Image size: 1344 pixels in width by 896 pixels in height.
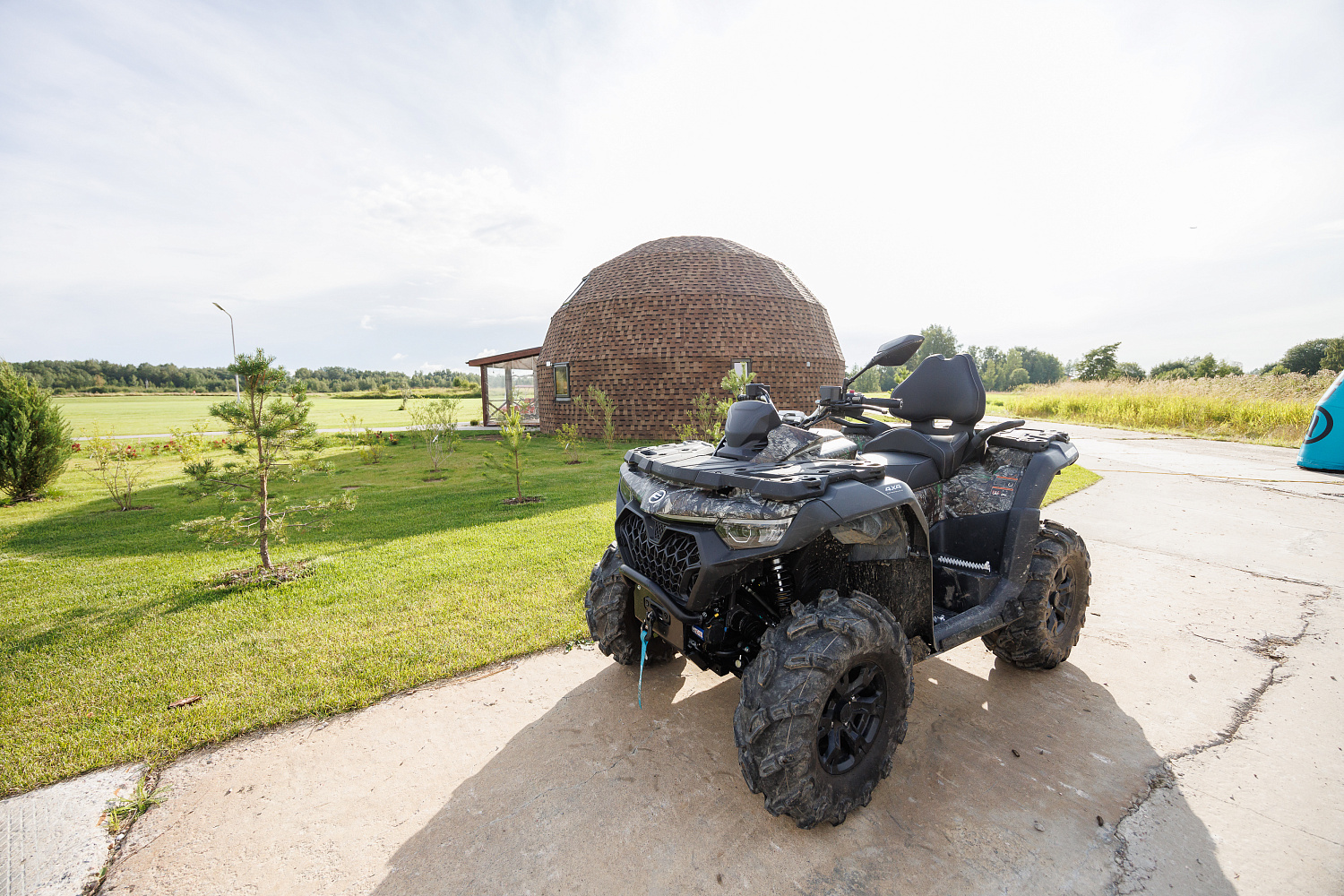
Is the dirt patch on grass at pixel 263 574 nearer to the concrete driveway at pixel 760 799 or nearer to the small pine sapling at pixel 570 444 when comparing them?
the concrete driveway at pixel 760 799

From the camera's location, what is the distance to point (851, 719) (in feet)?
7.68

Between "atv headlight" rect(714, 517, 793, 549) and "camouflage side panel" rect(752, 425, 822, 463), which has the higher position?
"camouflage side panel" rect(752, 425, 822, 463)

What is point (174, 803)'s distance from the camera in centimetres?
240

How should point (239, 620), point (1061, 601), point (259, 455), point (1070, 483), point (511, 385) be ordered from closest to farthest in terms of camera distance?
point (1061, 601), point (239, 620), point (259, 455), point (1070, 483), point (511, 385)

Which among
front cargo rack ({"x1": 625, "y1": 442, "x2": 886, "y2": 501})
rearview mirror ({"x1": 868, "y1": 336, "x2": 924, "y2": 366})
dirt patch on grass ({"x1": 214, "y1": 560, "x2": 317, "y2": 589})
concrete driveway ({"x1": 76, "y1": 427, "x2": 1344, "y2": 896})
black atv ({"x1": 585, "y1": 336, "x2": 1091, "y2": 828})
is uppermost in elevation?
rearview mirror ({"x1": 868, "y1": 336, "x2": 924, "y2": 366})

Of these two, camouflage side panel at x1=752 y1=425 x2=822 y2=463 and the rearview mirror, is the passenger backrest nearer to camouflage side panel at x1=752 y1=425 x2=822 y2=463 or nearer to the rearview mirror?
the rearview mirror

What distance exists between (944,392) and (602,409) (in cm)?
1617

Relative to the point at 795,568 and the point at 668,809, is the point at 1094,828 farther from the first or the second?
the point at 668,809

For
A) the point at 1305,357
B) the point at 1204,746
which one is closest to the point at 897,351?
the point at 1204,746

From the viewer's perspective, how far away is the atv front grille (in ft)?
7.37

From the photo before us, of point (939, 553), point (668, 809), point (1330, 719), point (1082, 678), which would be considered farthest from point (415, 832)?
point (1330, 719)

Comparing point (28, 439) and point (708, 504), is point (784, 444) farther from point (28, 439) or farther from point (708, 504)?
point (28, 439)

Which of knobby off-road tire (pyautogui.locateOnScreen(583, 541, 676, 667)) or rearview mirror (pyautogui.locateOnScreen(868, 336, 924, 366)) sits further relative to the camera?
knobby off-road tire (pyautogui.locateOnScreen(583, 541, 676, 667))

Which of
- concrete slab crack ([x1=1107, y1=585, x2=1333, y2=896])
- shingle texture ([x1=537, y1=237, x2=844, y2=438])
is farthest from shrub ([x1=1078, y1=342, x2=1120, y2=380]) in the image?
concrete slab crack ([x1=1107, y1=585, x2=1333, y2=896])
